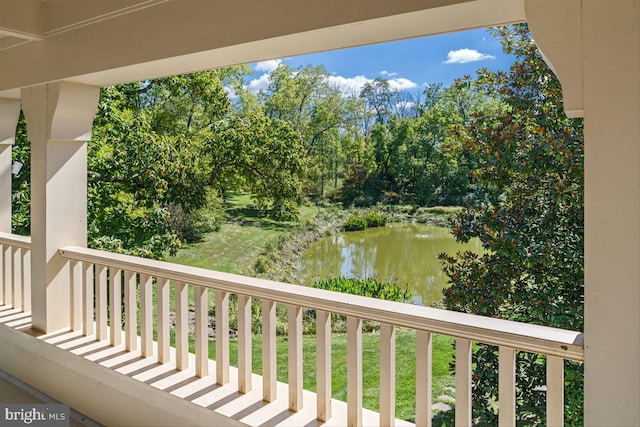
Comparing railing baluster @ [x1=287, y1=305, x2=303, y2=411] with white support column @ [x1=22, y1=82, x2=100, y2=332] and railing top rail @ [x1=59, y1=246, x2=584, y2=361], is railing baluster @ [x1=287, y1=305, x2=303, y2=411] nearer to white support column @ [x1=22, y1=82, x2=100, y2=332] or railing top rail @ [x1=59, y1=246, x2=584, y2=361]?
railing top rail @ [x1=59, y1=246, x2=584, y2=361]

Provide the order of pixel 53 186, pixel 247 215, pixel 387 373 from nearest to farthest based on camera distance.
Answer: pixel 387 373 < pixel 53 186 < pixel 247 215

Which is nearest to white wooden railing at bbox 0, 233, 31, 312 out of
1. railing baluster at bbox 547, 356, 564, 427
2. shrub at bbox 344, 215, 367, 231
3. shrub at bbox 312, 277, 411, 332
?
railing baluster at bbox 547, 356, 564, 427

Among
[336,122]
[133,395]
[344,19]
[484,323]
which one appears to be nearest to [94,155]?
[336,122]

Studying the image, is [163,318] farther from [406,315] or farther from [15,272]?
[15,272]

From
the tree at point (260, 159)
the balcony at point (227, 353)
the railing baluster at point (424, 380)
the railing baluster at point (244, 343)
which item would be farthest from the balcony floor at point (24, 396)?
the tree at point (260, 159)

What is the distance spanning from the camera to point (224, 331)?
2.33 m

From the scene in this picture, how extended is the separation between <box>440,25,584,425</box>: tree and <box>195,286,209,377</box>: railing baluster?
2267 millimetres

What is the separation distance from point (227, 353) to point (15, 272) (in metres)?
2.30

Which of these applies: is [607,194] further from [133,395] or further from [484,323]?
[133,395]

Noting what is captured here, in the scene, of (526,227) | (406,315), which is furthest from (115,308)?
(526,227)

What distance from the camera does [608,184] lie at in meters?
1.35

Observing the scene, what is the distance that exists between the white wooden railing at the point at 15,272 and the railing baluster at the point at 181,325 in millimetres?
1775

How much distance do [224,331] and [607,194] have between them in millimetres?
1657

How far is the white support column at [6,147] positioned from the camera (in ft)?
13.2
